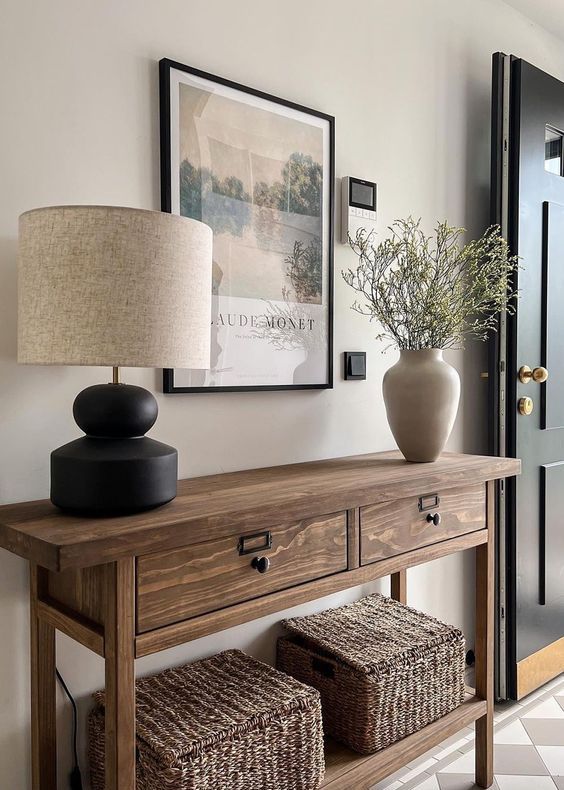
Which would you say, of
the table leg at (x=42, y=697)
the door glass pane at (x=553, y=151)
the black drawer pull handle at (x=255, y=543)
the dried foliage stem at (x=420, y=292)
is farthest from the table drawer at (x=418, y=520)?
the door glass pane at (x=553, y=151)

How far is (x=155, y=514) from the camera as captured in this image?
1.27 meters

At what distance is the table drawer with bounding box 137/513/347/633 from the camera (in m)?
1.21

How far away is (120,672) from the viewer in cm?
116

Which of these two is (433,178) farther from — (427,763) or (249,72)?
(427,763)

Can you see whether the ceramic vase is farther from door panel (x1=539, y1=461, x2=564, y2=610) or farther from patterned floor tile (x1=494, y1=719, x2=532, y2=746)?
patterned floor tile (x1=494, y1=719, x2=532, y2=746)

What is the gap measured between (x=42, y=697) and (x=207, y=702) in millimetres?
338

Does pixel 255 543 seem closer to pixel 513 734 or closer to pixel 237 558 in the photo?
pixel 237 558

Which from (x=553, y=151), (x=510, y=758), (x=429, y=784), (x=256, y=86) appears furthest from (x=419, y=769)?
(x=553, y=151)

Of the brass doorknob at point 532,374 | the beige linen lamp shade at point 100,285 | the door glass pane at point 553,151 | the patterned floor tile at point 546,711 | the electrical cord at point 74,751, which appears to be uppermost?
the door glass pane at point 553,151

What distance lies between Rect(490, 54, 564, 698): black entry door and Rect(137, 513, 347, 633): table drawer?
43.8 inches

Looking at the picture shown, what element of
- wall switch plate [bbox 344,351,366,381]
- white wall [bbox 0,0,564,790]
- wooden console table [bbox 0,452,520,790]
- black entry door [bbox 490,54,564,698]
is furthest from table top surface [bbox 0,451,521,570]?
black entry door [bbox 490,54,564,698]

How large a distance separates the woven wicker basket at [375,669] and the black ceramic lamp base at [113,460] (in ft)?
2.50

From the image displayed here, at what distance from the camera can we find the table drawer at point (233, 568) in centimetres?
121

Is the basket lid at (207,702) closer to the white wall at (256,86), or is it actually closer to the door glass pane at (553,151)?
the white wall at (256,86)
